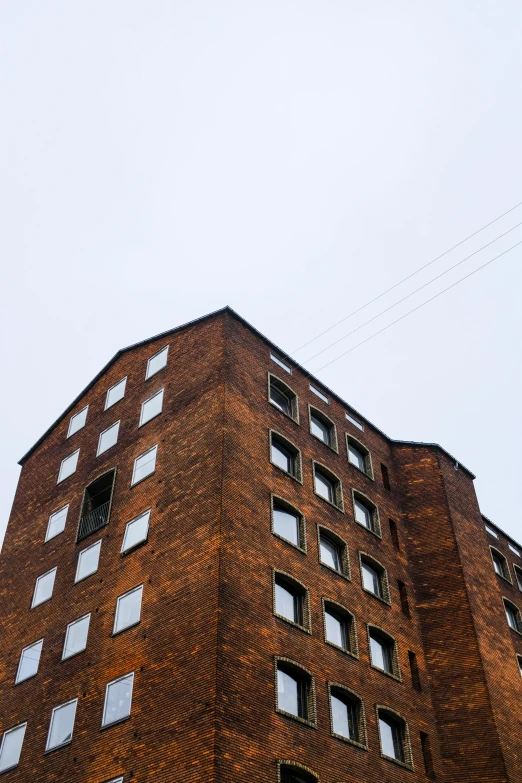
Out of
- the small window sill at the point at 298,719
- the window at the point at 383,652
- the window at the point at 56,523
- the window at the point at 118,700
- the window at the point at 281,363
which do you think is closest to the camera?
the small window sill at the point at 298,719

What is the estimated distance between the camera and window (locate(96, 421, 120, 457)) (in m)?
35.2

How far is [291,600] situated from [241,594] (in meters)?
3.44

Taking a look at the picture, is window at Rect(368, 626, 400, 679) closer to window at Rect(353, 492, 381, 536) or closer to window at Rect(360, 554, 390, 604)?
window at Rect(360, 554, 390, 604)

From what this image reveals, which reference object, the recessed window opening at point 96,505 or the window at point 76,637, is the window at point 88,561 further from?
the window at point 76,637

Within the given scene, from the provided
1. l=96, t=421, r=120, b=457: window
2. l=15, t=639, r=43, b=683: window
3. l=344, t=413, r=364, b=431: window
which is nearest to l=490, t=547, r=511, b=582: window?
l=344, t=413, r=364, b=431: window

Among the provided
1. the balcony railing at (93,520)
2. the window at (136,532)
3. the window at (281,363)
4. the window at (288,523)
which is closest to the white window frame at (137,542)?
the window at (136,532)

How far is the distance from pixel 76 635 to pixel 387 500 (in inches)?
619

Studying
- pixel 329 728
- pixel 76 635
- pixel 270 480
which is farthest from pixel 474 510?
pixel 76 635

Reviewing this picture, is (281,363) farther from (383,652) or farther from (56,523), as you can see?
(383,652)

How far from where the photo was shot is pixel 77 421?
39.0 meters

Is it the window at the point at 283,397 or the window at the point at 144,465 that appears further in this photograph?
the window at the point at 283,397

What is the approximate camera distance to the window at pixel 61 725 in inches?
1050

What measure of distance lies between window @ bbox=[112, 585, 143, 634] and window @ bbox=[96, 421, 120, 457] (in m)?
8.33

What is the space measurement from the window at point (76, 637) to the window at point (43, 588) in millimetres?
2711
